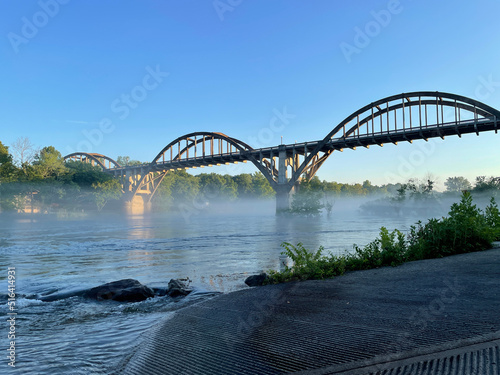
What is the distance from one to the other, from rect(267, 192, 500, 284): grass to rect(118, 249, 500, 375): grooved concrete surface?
4.30ft

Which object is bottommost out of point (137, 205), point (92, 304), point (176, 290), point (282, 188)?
point (137, 205)

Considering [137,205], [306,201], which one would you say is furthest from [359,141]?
[137,205]

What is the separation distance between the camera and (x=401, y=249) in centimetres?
973

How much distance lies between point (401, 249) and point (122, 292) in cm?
691

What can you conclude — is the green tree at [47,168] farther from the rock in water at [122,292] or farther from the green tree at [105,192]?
the rock in water at [122,292]

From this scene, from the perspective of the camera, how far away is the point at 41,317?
702 centimetres

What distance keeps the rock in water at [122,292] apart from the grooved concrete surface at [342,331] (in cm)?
221

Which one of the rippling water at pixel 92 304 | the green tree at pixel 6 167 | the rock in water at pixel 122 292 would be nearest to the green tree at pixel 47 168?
the green tree at pixel 6 167

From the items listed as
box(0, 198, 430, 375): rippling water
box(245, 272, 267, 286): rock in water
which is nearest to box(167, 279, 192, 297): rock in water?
box(0, 198, 430, 375): rippling water

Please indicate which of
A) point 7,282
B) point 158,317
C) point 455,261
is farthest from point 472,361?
point 7,282

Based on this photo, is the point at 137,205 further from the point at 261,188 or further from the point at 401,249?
the point at 401,249

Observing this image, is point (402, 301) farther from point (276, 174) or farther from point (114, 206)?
point (114, 206)

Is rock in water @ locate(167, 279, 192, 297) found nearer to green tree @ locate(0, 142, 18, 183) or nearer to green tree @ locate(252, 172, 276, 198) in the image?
green tree @ locate(0, 142, 18, 183)

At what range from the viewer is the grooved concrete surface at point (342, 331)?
345 cm
